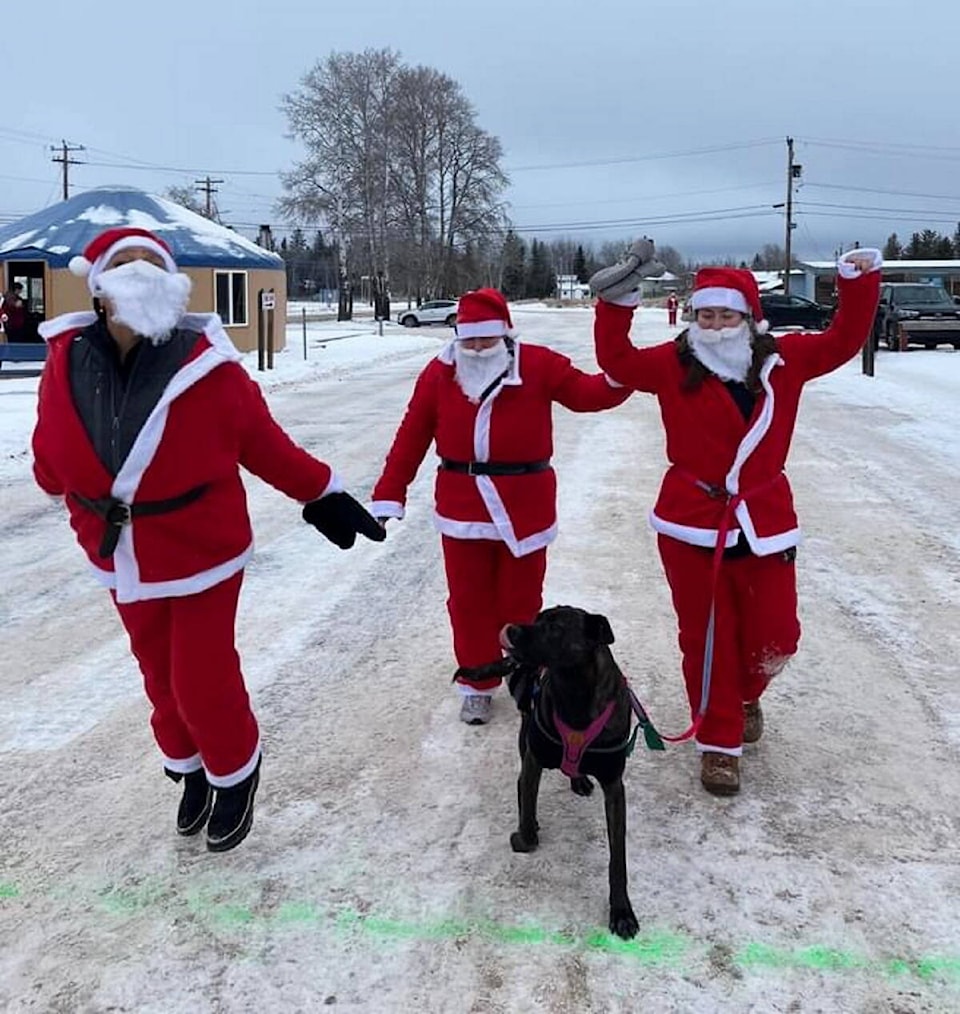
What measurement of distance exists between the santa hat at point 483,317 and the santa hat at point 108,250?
4.42ft

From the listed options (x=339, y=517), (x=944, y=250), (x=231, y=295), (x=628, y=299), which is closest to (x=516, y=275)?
(x=944, y=250)

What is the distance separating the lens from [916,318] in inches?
982

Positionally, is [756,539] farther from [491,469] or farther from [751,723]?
[491,469]

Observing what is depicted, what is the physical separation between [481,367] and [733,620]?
1.34 m

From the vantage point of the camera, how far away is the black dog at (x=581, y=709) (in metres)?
2.83

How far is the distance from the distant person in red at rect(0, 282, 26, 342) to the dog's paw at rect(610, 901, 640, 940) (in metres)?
22.0

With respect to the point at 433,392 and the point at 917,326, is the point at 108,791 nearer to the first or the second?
the point at 433,392

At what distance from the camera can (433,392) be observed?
419cm

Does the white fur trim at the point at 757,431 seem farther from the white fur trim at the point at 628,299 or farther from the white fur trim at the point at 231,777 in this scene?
the white fur trim at the point at 231,777

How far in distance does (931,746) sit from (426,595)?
275 cm

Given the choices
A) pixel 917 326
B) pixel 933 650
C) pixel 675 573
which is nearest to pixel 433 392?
pixel 675 573

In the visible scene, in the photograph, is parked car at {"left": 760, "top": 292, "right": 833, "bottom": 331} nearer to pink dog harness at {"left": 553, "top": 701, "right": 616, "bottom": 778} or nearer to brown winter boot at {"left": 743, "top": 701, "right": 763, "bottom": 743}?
brown winter boot at {"left": 743, "top": 701, "right": 763, "bottom": 743}

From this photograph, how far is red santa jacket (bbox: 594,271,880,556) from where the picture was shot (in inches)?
137

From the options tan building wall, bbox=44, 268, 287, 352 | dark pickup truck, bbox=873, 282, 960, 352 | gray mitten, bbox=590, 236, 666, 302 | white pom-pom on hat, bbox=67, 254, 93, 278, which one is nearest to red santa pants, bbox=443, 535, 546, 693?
gray mitten, bbox=590, 236, 666, 302
